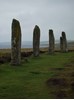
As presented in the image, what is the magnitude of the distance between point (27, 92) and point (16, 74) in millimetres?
6103

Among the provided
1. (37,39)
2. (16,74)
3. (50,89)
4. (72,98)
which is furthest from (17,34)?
(72,98)

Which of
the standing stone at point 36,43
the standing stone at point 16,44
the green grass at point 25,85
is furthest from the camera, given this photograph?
the standing stone at point 36,43

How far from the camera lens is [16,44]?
28.4 m

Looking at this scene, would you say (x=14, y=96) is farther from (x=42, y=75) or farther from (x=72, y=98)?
(x=42, y=75)

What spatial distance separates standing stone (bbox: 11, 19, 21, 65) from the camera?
27.8 meters

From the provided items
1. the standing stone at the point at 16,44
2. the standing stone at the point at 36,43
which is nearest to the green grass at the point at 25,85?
the standing stone at the point at 16,44

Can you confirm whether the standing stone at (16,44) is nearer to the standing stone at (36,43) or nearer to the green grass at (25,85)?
the green grass at (25,85)

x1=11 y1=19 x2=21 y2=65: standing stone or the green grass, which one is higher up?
x1=11 y1=19 x2=21 y2=65: standing stone

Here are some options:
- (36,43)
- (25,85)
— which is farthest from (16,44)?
(25,85)

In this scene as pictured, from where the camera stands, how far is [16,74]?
21.5 metres

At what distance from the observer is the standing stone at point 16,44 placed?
91.4 feet

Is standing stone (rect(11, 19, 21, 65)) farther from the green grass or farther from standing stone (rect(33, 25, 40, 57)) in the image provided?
standing stone (rect(33, 25, 40, 57))

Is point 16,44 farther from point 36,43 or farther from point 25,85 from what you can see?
point 25,85

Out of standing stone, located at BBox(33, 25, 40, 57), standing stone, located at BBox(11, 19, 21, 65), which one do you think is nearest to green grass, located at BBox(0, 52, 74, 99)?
standing stone, located at BBox(11, 19, 21, 65)
